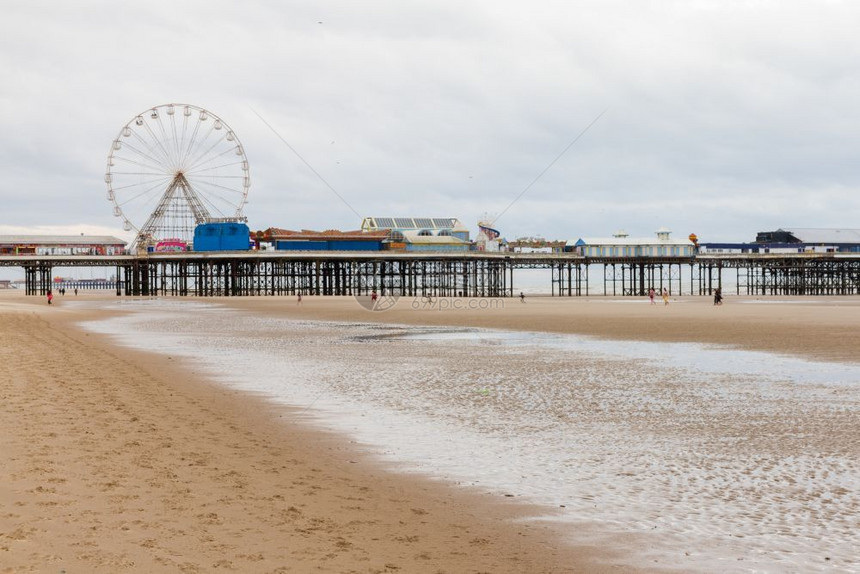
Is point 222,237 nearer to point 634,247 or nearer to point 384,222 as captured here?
point 384,222

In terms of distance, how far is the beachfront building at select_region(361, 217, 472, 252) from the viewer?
94000 mm

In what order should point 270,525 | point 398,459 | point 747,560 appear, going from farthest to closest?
1. point 398,459
2. point 270,525
3. point 747,560

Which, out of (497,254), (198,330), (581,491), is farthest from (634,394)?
(497,254)

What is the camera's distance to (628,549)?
18.7ft

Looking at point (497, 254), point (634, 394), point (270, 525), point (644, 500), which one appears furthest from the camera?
point (497, 254)

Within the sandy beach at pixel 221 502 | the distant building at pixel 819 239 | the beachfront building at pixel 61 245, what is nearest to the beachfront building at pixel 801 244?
the distant building at pixel 819 239

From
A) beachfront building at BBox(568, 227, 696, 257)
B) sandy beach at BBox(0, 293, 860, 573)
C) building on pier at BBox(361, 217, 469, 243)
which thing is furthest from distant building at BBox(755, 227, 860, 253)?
sandy beach at BBox(0, 293, 860, 573)

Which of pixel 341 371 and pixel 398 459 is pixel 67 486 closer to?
pixel 398 459

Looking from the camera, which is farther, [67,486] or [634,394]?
[634,394]

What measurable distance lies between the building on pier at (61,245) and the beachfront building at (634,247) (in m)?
52.6

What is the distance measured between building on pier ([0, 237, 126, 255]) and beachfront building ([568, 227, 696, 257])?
52594 millimetres

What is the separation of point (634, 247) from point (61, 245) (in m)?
66.9

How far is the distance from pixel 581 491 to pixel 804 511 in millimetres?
1827

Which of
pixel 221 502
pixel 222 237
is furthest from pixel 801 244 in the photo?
pixel 221 502
